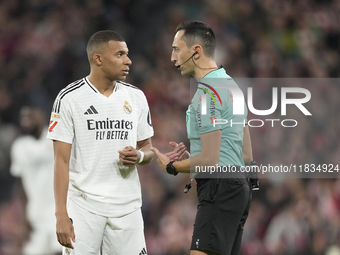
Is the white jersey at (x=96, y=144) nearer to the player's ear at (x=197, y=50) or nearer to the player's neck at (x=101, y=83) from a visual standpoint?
the player's neck at (x=101, y=83)

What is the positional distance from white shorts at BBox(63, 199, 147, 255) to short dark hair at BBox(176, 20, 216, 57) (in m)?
1.49

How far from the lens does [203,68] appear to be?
397 cm

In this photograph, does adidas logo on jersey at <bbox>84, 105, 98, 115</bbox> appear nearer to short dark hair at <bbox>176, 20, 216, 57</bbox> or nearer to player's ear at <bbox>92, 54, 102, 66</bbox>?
player's ear at <bbox>92, 54, 102, 66</bbox>

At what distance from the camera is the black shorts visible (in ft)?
12.1

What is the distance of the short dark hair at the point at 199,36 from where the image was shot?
13.1 ft

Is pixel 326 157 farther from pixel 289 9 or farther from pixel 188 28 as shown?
pixel 188 28

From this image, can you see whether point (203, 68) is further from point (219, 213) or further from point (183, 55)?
point (219, 213)

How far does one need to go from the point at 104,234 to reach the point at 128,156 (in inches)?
26.4

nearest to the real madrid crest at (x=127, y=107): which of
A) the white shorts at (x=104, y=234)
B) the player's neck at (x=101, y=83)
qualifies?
the player's neck at (x=101, y=83)

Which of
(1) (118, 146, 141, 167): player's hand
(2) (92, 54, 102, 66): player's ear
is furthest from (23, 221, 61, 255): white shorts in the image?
(2) (92, 54, 102, 66): player's ear

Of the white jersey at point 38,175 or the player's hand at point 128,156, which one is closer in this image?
the player's hand at point 128,156

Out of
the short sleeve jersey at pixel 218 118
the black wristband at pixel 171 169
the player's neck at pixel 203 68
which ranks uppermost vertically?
the player's neck at pixel 203 68

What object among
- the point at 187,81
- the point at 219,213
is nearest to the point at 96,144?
the point at 219,213

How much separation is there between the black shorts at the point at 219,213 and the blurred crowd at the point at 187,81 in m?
3.92
